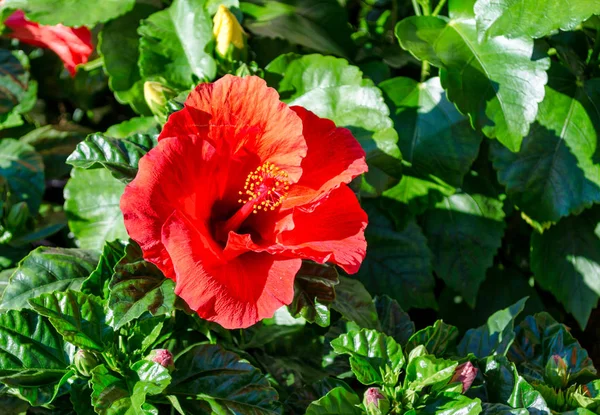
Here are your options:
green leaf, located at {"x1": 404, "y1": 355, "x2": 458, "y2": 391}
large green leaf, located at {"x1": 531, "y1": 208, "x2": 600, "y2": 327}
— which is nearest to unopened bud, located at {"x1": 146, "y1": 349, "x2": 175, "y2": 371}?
green leaf, located at {"x1": 404, "y1": 355, "x2": 458, "y2": 391}

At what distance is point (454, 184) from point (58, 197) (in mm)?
982

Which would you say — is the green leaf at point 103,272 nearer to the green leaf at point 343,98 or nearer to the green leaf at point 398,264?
the green leaf at point 343,98

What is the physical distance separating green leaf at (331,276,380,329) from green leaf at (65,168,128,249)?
0.45m

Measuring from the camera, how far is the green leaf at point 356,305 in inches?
47.4

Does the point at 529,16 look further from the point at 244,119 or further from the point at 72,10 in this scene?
the point at 72,10

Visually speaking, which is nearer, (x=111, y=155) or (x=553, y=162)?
(x=111, y=155)

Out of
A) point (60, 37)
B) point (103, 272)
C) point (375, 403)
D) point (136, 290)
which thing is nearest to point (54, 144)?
point (60, 37)

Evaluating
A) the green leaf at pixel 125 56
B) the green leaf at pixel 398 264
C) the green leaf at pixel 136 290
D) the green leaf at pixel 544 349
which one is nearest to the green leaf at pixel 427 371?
Answer: the green leaf at pixel 544 349

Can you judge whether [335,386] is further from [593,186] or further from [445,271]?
[593,186]

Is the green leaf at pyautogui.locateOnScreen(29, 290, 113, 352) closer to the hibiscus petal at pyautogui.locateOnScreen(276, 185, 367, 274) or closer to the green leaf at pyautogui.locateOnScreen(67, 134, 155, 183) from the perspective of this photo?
the green leaf at pyautogui.locateOnScreen(67, 134, 155, 183)

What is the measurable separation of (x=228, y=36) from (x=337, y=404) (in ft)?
2.33

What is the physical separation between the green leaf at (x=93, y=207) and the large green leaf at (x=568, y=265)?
92cm

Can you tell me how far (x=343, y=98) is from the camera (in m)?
1.41

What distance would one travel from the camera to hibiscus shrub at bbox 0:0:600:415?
3.38 feet
